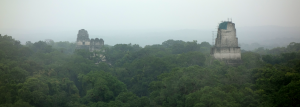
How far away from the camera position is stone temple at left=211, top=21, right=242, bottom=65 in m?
27.4

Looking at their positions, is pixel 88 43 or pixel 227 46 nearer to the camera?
pixel 227 46

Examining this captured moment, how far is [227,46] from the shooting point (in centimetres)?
2764

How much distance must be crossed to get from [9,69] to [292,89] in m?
20.5

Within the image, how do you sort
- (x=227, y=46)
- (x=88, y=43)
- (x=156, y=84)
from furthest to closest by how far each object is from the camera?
(x=88, y=43), (x=227, y=46), (x=156, y=84)

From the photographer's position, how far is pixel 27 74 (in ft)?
73.2

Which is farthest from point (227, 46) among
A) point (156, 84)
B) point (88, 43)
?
point (88, 43)

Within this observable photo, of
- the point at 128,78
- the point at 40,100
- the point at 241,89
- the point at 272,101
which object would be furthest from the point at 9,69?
the point at 272,101

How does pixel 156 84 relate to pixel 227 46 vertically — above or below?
below

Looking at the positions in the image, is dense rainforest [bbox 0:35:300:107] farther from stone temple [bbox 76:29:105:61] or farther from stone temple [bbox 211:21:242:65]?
stone temple [bbox 76:29:105:61]

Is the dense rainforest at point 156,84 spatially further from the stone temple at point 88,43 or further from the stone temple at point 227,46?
the stone temple at point 88,43

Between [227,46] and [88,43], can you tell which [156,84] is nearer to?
[227,46]

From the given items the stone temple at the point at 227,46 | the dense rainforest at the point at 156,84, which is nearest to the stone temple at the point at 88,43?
the dense rainforest at the point at 156,84

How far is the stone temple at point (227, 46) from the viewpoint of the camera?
27.4 metres

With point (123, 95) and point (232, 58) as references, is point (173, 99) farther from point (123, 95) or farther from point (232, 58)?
point (232, 58)
